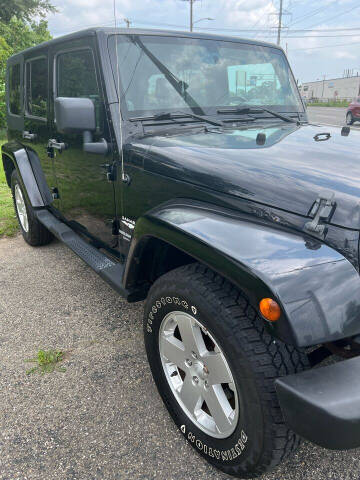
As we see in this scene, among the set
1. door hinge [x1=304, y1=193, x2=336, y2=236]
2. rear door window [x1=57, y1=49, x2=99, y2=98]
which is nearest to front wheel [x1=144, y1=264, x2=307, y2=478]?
door hinge [x1=304, y1=193, x2=336, y2=236]

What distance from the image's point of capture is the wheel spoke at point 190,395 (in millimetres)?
1924

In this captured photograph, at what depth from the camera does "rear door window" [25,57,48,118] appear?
11.7 ft

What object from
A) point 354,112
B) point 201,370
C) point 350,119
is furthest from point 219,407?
point 350,119

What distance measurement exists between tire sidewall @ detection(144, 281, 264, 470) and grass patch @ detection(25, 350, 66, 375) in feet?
2.76

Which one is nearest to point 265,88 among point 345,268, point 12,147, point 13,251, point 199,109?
point 199,109

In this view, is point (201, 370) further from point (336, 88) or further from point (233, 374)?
point (336, 88)

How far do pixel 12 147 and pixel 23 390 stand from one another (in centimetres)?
290

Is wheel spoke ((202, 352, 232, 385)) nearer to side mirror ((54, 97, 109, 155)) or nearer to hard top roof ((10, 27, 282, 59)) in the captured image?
side mirror ((54, 97, 109, 155))

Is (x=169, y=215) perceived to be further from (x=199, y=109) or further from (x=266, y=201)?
(x=199, y=109)

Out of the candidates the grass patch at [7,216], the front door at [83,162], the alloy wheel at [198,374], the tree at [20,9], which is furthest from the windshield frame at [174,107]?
the tree at [20,9]

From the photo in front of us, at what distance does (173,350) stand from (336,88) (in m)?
73.5

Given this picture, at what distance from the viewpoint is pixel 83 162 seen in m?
2.96

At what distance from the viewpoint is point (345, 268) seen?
145 cm

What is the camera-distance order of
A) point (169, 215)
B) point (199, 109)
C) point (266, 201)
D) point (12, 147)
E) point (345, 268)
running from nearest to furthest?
1. point (345, 268)
2. point (266, 201)
3. point (169, 215)
4. point (199, 109)
5. point (12, 147)
